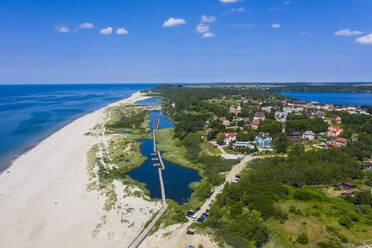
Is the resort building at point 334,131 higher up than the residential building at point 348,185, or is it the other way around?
the resort building at point 334,131

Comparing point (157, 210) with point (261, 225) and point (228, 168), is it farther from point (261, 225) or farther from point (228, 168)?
point (228, 168)

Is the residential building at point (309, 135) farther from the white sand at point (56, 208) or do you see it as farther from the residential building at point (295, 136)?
the white sand at point (56, 208)

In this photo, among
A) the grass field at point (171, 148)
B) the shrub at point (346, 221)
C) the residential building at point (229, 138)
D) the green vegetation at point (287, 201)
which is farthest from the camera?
the residential building at point (229, 138)

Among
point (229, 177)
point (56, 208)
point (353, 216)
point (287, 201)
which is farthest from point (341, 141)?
point (56, 208)

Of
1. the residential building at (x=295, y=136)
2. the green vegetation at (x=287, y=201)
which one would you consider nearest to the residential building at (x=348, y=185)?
the green vegetation at (x=287, y=201)

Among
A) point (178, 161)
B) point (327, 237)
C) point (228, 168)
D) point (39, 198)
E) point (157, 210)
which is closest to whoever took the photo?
point (327, 237)

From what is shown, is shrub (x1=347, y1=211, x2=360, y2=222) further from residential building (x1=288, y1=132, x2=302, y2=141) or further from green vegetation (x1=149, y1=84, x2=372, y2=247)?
residential building (x1=288, y1=132, x2=302, y2=141)

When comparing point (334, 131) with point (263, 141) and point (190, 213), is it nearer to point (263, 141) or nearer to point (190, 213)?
point (263, 141)

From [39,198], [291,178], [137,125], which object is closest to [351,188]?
[291,178]
